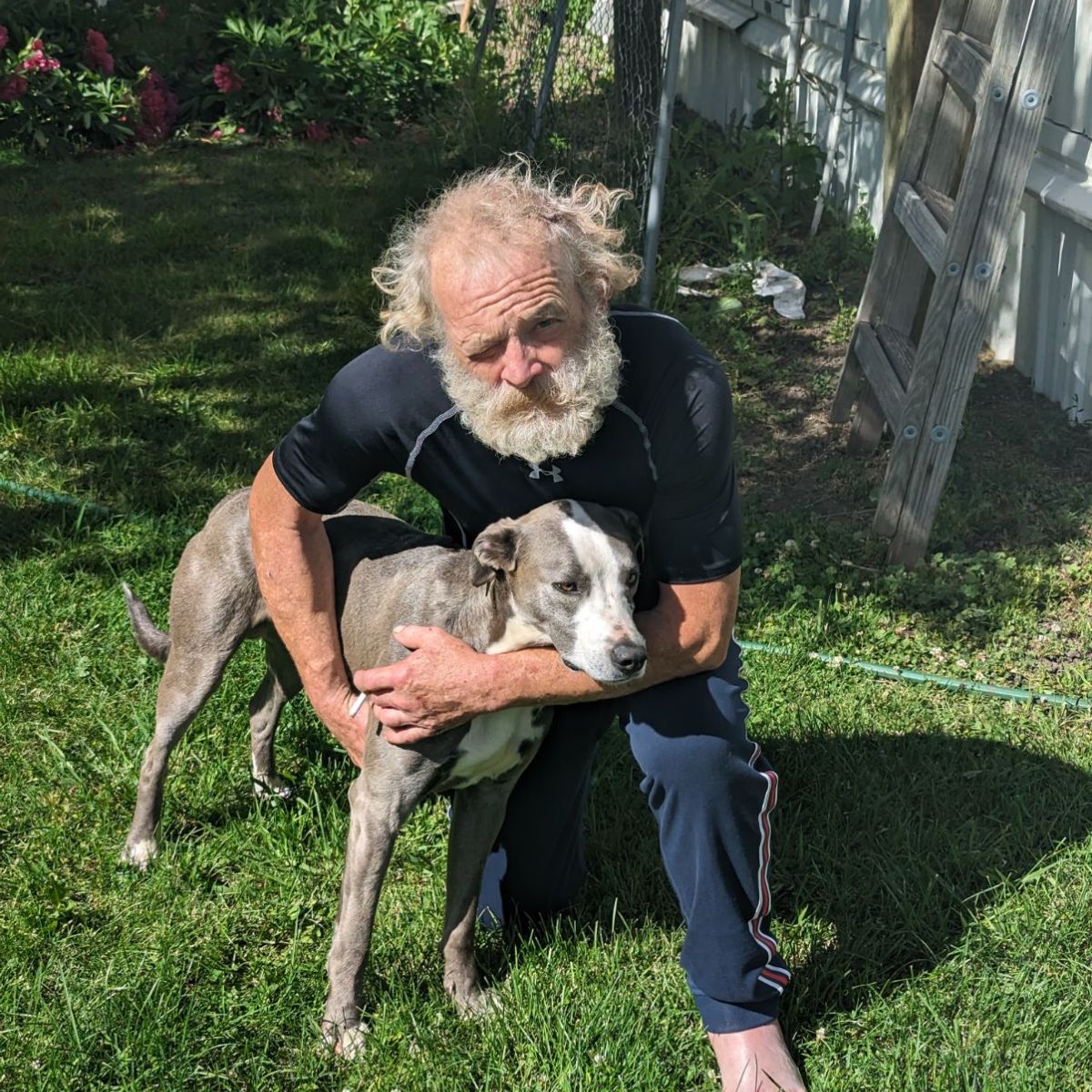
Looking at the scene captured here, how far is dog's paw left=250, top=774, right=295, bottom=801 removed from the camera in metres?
3.67

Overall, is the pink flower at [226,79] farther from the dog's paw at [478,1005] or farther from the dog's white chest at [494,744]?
the dog's paw at [478,1005]

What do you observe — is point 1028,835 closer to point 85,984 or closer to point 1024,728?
point 1024,728

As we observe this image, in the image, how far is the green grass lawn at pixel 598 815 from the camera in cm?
283

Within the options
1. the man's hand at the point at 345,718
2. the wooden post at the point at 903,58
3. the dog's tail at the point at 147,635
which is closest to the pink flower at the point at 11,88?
the wooden post at the point at 903,58

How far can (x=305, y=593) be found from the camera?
3.11 metres

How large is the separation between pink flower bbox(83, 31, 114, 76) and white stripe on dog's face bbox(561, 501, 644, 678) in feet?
27.2

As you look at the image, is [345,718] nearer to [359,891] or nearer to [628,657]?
[359,891]

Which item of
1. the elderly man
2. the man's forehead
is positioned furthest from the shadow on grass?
the man's forehead

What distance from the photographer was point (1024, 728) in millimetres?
3908

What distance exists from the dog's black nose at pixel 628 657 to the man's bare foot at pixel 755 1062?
0.82 meters

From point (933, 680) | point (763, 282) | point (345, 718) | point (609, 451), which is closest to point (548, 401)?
point (609, 451)

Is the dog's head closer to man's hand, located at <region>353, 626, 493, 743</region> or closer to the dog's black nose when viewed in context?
the dog's black nose

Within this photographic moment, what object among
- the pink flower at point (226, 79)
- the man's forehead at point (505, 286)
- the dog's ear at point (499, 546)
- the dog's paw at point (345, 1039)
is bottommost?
the pink flower at point (226, 79)

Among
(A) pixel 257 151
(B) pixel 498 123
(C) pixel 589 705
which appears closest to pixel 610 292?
(C) pixel 589 705
